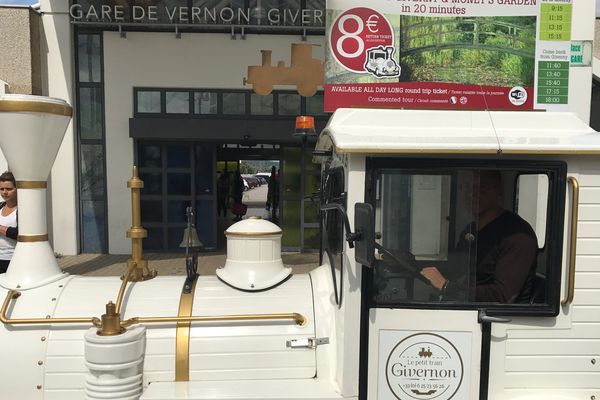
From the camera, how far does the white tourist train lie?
202 centimetres

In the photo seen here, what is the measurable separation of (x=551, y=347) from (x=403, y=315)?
70cm

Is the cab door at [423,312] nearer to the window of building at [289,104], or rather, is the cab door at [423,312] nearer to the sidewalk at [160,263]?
the sidewalk at [160,263]

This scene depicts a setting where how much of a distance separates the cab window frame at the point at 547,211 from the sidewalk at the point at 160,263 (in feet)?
18.1

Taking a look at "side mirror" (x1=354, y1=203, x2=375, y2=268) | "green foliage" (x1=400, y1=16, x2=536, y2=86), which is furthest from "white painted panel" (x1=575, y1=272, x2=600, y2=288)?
"green foliage" (x1=400, y1=16, x2=536, y2=86)

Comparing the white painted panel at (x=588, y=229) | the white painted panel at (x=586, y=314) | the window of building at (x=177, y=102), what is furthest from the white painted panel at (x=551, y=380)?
the window of building at (x=177, y=102)

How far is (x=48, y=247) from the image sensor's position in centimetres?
275

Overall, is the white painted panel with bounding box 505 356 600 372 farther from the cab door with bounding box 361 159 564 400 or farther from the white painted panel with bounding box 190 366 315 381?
the white painted panel with bounding box 190 366 315 381

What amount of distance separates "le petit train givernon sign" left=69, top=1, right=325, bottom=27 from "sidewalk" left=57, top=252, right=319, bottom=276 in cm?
456

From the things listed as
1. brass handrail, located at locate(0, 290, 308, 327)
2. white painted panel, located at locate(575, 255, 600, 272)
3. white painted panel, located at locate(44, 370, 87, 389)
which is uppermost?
white painted panel, located at locate(575, 255, 600, 272)

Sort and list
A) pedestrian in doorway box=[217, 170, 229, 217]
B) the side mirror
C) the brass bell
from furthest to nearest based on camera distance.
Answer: pedestrian in doorway box=[217, 170, 229, 217] → the brass bell → the side mirror

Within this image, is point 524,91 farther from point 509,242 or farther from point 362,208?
point 362,208

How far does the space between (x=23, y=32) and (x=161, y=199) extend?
12.8 ft

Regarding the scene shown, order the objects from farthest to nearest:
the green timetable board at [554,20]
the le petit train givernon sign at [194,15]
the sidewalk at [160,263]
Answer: the le petit train givernon sign at [194,15] → the sidewalk at [160,263] → the green timetable board at [554,20]

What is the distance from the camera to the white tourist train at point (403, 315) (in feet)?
6.64
